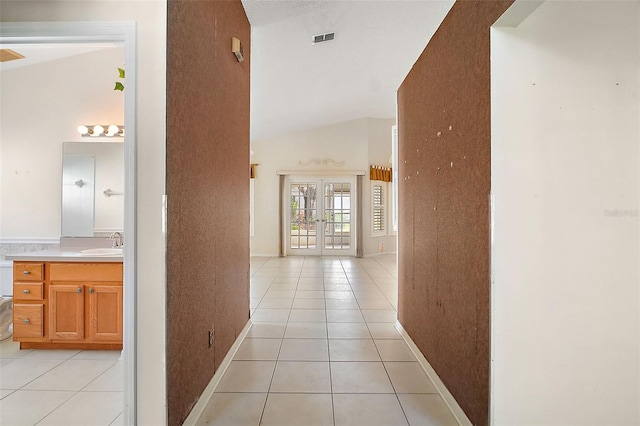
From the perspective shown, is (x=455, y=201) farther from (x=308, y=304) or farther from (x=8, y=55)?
(x=8, y=55)

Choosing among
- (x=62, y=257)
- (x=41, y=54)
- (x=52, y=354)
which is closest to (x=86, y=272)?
(x=62, y=257)

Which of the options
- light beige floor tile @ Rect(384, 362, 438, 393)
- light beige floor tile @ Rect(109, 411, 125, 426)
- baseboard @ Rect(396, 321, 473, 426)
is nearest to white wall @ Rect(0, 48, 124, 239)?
light beige floor tile @ Rect(109, 411, 125, 426)

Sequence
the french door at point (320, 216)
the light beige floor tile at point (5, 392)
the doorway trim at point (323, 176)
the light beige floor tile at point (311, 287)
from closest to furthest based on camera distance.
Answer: the light beige floor tile at point (5, 392) < the light beige floor tile at point (311, 287) < the doorway trim at point (323, 176) < the french door at point (320, 216)

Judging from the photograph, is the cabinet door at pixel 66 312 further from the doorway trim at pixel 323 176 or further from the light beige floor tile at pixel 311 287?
the doorway trim at pixel 323 176

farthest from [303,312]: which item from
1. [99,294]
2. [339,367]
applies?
[99,294]

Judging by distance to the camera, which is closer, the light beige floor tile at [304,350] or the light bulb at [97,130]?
the light beige floor tile at [304,350]

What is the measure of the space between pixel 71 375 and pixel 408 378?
2315 mm

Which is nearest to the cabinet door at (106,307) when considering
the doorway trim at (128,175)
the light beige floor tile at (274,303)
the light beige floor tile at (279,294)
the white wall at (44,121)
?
the white wall at (44,121)

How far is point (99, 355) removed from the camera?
8.10ft

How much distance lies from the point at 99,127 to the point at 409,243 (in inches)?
126

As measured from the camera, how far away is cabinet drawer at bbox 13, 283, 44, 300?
2.47 m

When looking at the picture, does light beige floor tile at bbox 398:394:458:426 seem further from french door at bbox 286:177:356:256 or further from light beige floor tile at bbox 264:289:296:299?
french door at bbox 286:177:356:256

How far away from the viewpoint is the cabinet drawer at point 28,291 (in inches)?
97.2

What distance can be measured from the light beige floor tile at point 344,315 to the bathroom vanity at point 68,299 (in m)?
1.92
